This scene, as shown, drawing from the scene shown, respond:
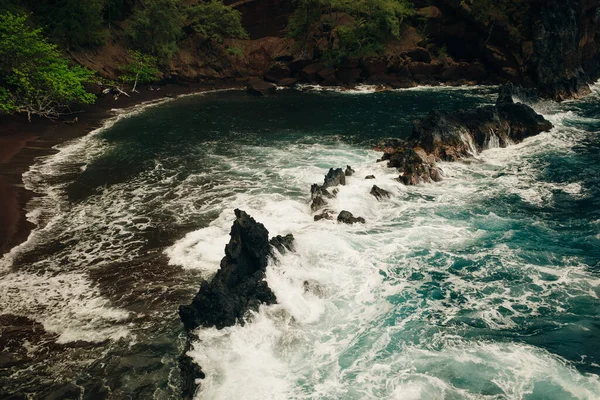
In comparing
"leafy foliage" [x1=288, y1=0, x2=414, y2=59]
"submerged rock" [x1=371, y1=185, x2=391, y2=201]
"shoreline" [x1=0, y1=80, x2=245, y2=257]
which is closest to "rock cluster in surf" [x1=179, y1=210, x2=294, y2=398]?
"submerged rock" [x1=371, y1=185, x2=391, y2=201]

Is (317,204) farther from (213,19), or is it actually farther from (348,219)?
(213,19)

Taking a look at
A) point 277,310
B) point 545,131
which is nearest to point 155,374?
point 277,310

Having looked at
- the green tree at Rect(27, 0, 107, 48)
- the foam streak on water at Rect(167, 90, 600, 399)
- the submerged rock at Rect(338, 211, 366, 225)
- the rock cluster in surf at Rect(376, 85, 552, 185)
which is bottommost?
the foam streak on water at Rect(167, 90, 600, 399)

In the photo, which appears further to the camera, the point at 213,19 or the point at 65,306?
the point at 213,19

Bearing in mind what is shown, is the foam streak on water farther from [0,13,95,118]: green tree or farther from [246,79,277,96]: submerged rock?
[246,79,277,96]: submerged rock

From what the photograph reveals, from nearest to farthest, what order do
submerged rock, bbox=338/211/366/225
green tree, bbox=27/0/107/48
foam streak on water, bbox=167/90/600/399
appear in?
foam streak on water, bbox=167/90/600/399 < submerged rock, bbox=338/211/366/225 < green tree, bbox=27/0/107/48

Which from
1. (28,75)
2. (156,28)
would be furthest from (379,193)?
(156,28)
